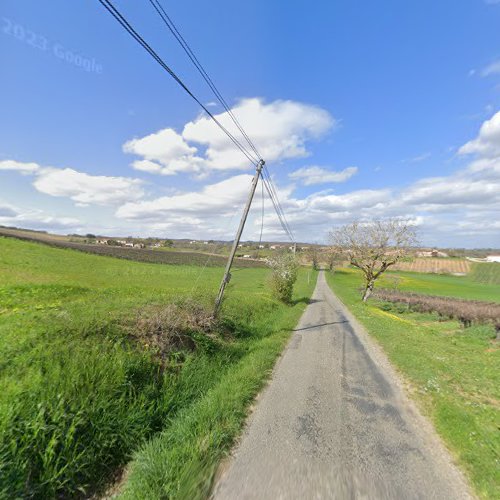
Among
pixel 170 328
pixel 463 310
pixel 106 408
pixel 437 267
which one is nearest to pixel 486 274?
pixel 437 267

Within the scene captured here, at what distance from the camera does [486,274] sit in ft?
270

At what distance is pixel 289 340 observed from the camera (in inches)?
470

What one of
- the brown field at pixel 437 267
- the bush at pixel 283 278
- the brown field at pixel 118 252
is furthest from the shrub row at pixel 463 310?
the brown field at pixel 437 267

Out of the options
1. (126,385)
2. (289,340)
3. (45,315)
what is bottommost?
(289,340)

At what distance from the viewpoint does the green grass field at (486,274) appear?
76.9m

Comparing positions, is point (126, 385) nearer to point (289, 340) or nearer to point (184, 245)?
point (289, 340)

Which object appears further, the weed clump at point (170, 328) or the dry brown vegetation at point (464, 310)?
the dry brown vegetation at point (464, 310)

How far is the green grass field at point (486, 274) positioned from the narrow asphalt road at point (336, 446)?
9495 cm

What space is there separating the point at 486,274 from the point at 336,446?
107347 millimetres

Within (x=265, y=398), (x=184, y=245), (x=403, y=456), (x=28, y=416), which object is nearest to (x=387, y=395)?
(x=403, y=456)

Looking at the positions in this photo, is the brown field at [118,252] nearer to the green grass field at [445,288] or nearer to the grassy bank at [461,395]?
the grassy bank at [461,395]

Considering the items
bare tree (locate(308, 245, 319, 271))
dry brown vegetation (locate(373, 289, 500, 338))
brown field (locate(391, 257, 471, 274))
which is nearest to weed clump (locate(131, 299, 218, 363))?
dry brown vegetation (locate(373, 289, 500, 338))

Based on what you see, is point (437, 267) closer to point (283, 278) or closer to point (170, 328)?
point (283, 278)

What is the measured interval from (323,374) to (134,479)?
5.89m
